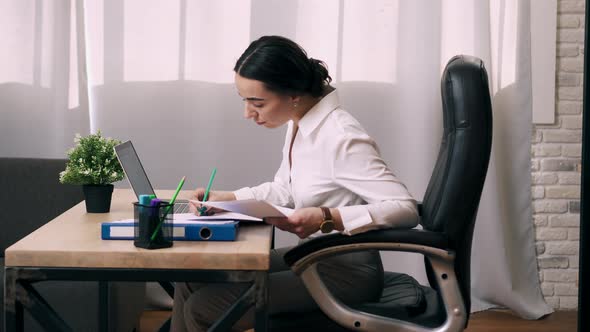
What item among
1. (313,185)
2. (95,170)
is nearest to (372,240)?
(313,185)

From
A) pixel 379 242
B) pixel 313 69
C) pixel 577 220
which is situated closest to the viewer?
pixel 379 242

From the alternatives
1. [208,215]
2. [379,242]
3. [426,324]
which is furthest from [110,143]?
[426,324]

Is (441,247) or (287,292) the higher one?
(441,247)

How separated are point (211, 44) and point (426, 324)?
1954 millimetres

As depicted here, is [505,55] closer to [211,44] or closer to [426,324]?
[211,44]

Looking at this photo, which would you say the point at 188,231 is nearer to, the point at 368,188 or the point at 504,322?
the point at 368,188

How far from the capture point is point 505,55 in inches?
144

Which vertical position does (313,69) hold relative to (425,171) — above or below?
above

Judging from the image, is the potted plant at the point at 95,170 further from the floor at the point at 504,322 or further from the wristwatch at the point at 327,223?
the floor at the point at 504,322

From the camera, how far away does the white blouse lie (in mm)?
1951

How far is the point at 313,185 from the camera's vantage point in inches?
84.5

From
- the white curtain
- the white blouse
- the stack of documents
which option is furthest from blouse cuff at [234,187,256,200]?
the white curtain

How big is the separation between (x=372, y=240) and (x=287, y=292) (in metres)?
0.23

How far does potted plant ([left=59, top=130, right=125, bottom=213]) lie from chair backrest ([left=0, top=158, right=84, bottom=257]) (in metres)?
0.91
